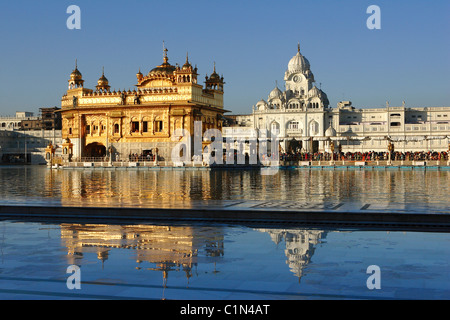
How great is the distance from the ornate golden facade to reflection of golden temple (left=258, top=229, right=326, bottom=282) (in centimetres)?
4822

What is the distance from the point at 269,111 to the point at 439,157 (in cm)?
5191

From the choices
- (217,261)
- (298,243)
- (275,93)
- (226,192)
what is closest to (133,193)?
(226,192)

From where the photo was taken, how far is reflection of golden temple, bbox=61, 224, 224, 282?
8555 mm

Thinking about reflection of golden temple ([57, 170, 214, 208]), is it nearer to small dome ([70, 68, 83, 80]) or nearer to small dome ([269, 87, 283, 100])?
small dome ([70, 68, 83, 80])

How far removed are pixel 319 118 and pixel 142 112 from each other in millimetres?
54325

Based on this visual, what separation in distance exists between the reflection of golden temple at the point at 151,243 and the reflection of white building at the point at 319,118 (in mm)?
92708

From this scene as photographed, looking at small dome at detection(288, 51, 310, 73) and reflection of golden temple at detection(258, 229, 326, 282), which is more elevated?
small dome at detection(288, 51, 310, 73)

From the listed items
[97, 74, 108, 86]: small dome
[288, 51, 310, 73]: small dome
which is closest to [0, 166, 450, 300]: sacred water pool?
[97, 74, 108, 86]: small dome

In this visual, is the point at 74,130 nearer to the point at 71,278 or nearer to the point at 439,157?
the point at 439,157

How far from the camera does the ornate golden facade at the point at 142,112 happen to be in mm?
59844

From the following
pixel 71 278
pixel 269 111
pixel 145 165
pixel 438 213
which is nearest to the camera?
pixel 71 278

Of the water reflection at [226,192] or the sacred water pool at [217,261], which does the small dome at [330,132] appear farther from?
the sacred water pool at [217,261]
